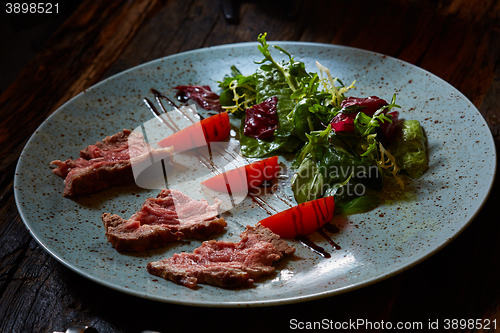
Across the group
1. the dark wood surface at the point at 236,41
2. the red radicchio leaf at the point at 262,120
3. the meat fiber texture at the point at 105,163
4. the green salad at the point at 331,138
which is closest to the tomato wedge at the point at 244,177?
the green salad at the point at 331,138

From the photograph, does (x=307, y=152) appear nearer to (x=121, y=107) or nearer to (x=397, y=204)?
(x=397, y=204)

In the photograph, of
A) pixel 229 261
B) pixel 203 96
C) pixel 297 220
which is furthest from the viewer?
pixel 203 96

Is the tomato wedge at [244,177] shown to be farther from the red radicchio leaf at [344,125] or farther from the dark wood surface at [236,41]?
the dark wood surface at [236,41]

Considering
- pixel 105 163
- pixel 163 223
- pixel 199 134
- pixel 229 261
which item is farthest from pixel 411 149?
pixel 105 163

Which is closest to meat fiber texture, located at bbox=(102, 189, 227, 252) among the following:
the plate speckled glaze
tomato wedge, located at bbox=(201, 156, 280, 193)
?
the plate speckled glaze

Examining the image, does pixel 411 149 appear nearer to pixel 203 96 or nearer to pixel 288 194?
pixel 288 194
